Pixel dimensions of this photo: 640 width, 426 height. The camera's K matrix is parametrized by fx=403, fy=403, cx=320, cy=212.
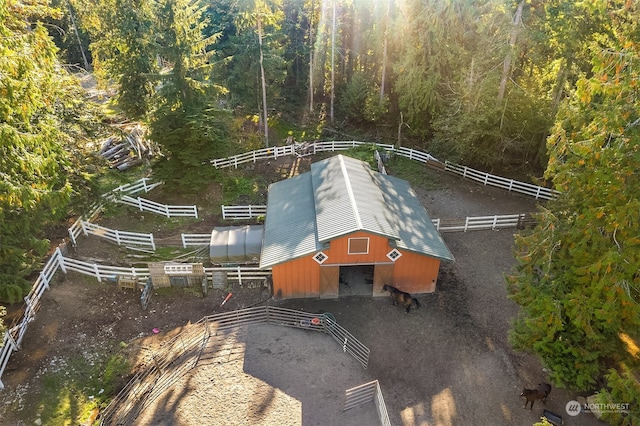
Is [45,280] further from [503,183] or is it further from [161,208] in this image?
[503,183]

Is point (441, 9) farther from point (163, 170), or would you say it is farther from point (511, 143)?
point (163, 170)

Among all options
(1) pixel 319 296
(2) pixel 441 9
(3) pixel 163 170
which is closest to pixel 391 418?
(1) pixel 319 296

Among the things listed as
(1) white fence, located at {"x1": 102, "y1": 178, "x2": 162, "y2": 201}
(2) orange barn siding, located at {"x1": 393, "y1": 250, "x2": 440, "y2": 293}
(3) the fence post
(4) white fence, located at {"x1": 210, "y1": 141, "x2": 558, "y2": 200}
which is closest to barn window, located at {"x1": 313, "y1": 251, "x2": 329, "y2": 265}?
(2) orange barn siding, located at {"x1": 393, "y1": 250, "x2": 440, "y2": 293}

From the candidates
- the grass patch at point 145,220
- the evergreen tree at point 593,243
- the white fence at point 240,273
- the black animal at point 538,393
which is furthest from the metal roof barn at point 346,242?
the grass patch at point 145,220

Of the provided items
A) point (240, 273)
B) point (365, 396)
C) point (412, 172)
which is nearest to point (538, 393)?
point (365, 396)

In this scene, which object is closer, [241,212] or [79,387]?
[79,387]

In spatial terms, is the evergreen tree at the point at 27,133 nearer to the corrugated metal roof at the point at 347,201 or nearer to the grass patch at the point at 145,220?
the grass patch at the point at 145,220
